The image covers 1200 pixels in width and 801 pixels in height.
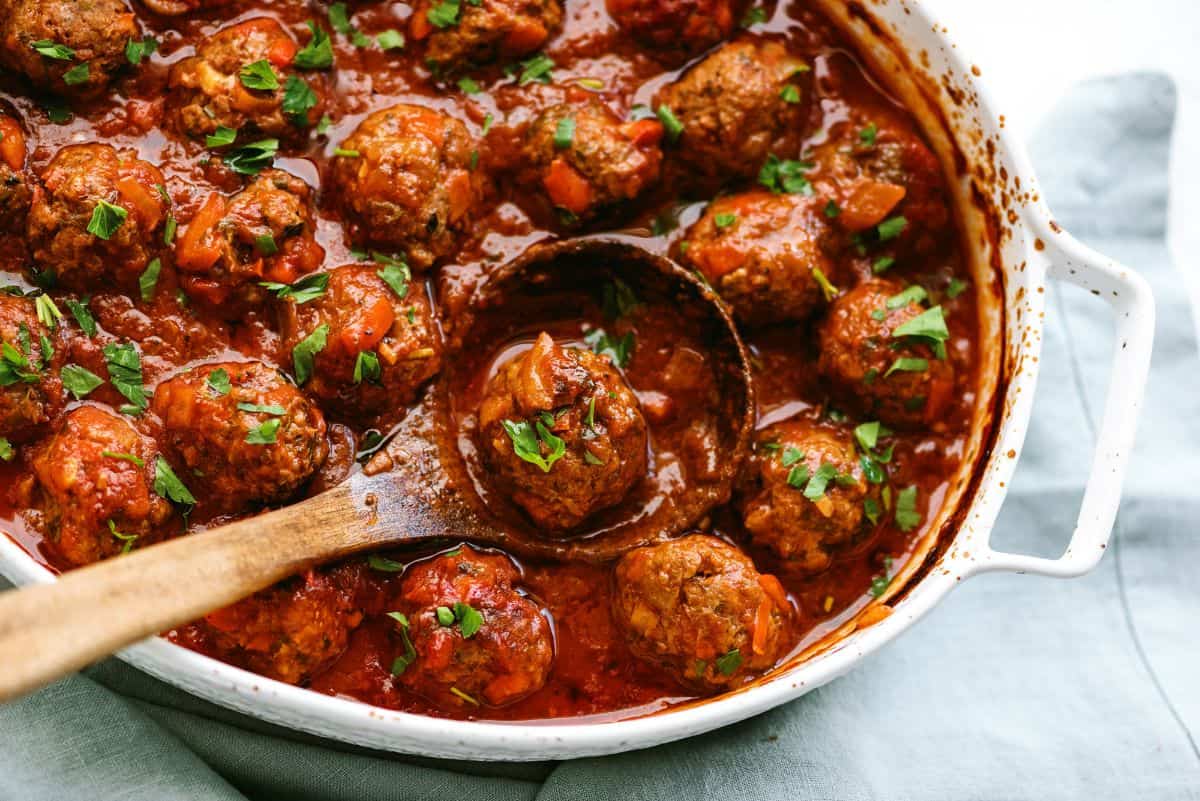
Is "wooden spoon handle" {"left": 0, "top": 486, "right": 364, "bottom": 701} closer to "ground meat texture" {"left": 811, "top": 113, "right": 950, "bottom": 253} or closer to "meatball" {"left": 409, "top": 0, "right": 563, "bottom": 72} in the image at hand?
"meatball" {"left": 409, "top": 0, "right": 563, "bottom": 72}

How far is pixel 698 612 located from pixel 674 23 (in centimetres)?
191

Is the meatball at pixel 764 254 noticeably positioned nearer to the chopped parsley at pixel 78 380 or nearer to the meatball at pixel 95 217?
the meatball at pixel 95 217

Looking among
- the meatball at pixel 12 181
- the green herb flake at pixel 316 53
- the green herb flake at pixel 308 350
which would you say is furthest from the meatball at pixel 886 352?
the meatball at pixel 12 181

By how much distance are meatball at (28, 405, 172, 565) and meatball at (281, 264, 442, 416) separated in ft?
1.79

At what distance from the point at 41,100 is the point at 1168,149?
412cm

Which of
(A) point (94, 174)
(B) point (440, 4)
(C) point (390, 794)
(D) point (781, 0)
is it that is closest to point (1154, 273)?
(D) point (781, 0)

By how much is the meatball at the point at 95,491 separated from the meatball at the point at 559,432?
99cm

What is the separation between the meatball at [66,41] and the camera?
3.39m

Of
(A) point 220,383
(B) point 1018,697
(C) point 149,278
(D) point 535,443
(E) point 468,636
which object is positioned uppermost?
(C) point 149,278

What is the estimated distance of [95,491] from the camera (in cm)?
324

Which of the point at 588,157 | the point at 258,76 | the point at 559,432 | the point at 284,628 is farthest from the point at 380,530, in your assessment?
the point at 258,76

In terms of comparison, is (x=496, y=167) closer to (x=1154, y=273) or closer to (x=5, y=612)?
(x=5, y=612)

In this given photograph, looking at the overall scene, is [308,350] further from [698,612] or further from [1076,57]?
[1076,57]

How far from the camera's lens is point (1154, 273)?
4566 millimetres
